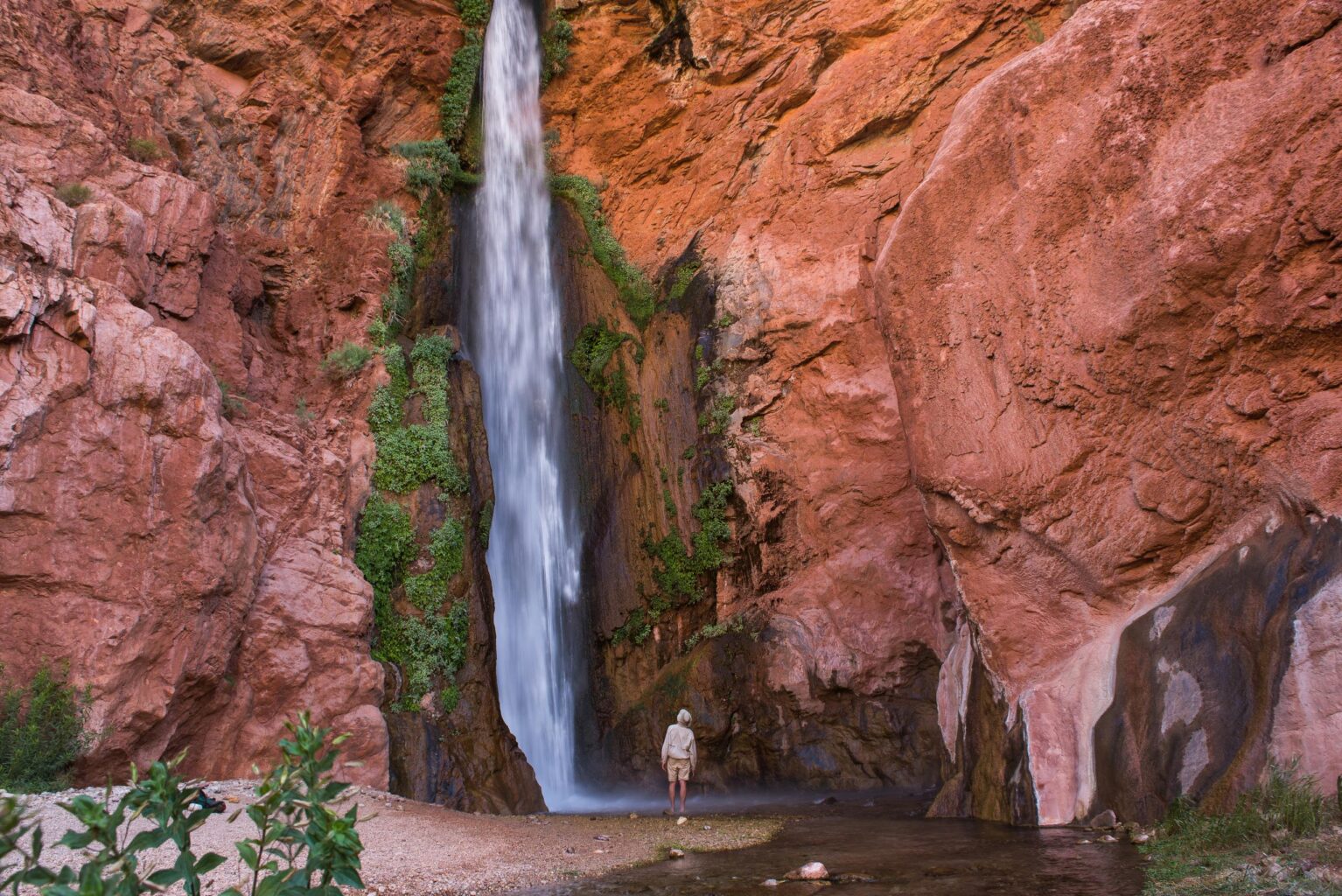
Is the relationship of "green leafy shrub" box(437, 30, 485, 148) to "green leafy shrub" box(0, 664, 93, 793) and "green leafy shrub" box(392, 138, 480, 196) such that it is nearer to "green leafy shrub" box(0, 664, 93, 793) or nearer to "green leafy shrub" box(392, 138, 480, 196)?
"green leafy shrub" box(392, 138, 480, 196)

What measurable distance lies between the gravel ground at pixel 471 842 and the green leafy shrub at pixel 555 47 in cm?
1544

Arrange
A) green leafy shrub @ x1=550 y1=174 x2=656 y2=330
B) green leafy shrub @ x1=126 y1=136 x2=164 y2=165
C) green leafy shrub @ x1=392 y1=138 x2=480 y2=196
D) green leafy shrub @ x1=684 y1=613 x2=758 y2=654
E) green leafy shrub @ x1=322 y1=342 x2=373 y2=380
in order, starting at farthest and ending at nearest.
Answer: green leafy shrub @ x1=550 y1=174 x2=656 y2=330
green leafy shrub @ x1=392 y1=138 x2=480 y2=196
green leafy shrub @ x1=684 y1=613 x2=758 y2=654
green leafy shrub @ x1=322 y1=342 x2=373 y2=380
green leafy shrub @ x1=126 y1=136 x2=164 y2=165

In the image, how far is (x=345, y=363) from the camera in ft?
51.9

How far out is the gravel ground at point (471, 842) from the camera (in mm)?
6730

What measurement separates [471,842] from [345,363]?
9430 mm

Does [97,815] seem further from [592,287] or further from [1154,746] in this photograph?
[592,287]

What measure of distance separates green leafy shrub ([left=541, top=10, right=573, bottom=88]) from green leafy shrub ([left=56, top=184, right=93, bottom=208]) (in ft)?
36.5

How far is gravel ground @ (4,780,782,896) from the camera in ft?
22.1

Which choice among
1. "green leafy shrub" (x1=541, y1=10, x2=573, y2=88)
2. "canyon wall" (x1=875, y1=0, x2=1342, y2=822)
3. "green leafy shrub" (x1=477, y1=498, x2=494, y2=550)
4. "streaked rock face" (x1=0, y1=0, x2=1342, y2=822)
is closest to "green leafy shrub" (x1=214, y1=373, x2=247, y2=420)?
"streaked rock face" (x1=0, y1=0, x2=1342, y2=822)

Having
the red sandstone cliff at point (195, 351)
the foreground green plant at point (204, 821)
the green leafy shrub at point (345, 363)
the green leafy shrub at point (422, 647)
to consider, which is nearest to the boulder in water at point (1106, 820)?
the foreground green plant at point (204, 821)

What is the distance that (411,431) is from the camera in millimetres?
15430

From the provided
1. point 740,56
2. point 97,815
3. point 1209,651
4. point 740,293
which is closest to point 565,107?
point 740,56

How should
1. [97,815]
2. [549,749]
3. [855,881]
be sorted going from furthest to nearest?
[549,749] < [855,881] < [97,815]

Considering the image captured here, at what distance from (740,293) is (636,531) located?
15.7 ft
